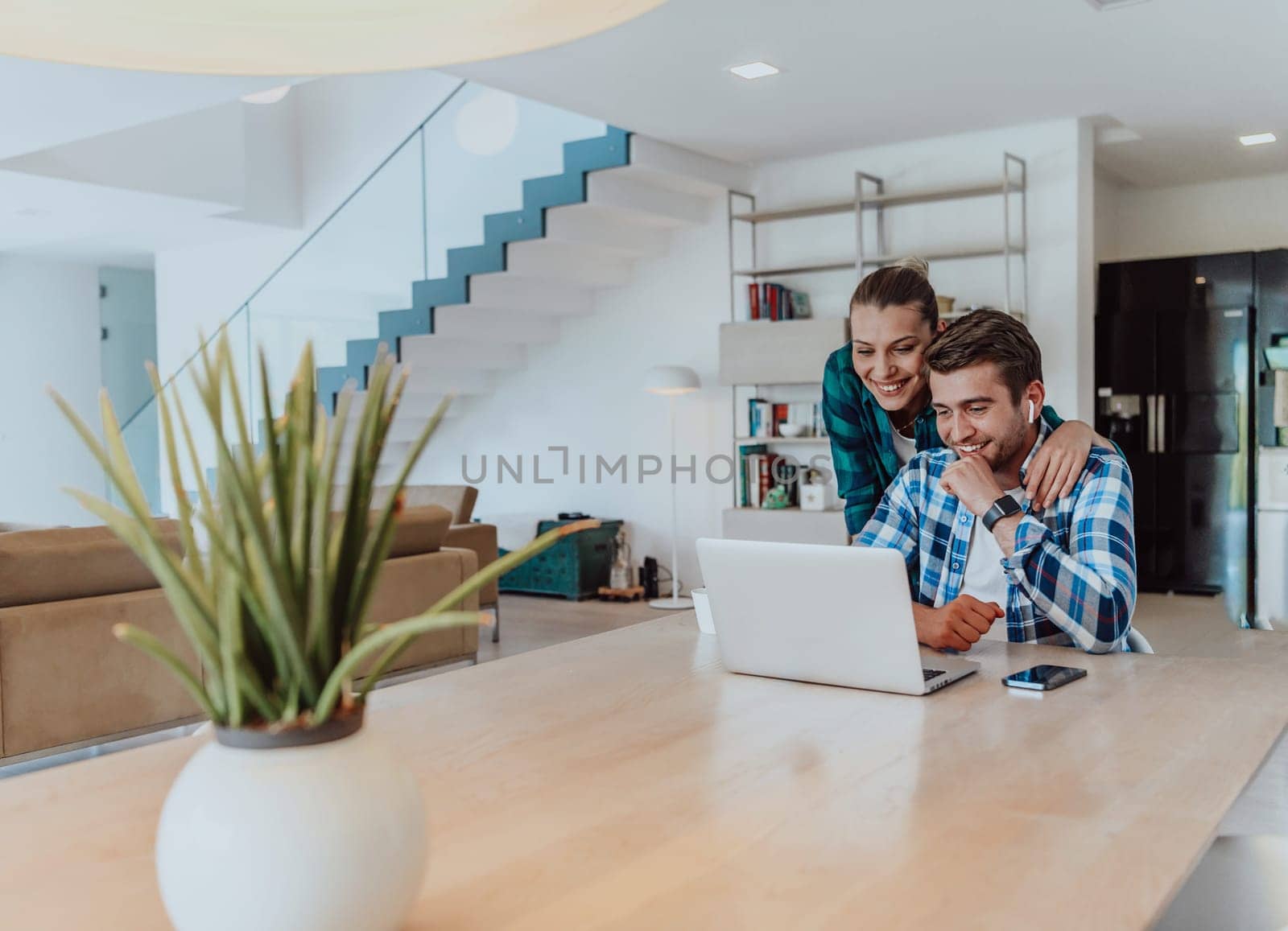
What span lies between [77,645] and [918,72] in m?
4.22

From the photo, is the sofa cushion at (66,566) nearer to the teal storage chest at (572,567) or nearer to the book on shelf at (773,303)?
the teal storage chest at (572,567)

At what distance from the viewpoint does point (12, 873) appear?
3.36 feet

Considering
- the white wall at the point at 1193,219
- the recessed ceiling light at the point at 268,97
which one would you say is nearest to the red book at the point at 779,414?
the white wall at the point at 1193,219

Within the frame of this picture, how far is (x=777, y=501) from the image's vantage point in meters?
7.08

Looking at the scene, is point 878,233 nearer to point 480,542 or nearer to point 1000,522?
point 480,542

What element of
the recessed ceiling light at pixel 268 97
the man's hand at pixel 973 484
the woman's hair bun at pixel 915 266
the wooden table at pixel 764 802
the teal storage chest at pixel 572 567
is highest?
the recessed ceiling light at pixel 268 97

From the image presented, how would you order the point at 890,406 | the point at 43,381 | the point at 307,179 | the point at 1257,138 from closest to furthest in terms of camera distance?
the point at 890,406, the point at 1257,138, the point at 307,179, the point at 43,381

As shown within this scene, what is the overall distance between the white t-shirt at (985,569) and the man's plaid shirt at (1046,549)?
0.04 feet

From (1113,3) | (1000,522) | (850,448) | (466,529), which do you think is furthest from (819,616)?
(466,529)

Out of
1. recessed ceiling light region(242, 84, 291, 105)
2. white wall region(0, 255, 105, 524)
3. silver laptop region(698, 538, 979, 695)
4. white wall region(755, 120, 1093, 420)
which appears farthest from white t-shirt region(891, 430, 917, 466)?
white wall region(0, 255, 105, 524)

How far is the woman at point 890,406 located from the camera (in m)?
2.06

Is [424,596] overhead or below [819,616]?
below

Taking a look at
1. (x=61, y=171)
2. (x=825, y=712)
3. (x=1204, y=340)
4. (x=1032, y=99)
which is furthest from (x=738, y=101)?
(x=825, y=712)

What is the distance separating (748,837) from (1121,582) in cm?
Answer: 108
